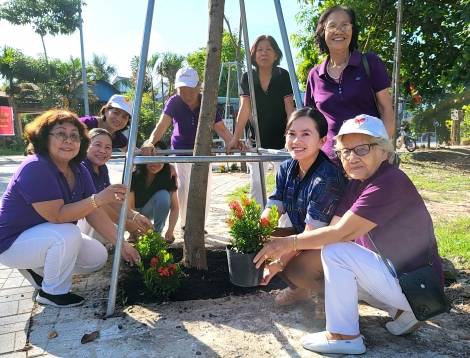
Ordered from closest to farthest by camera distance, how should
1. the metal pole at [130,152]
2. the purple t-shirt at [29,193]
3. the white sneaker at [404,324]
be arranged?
the white sneaker at [404,324] < the metal pole at [130,152] < the purple t-shirt at [29,193]

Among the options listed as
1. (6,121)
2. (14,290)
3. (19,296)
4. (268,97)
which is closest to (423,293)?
(268,97)

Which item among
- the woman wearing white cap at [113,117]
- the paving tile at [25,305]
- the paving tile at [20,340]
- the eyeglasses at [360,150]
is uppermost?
the woman wearing white cap at [113,117]

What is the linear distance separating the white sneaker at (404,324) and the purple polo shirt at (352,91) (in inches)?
41.0

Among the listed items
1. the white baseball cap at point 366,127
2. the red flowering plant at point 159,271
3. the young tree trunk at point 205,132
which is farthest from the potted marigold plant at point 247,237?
the young tree trunk at point 205,132

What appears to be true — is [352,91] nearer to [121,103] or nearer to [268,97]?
[268,97]

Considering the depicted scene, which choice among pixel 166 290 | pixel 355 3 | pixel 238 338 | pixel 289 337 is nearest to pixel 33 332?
pixel 166 290

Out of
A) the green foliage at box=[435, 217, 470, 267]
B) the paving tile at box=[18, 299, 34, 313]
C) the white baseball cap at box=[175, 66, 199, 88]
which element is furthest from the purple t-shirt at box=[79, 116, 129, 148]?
the green foliage at box=[435, 217, 470, 267]

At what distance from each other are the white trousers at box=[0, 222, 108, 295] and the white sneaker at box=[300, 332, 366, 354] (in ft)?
5.28

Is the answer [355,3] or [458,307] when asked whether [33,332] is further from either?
[355,3]

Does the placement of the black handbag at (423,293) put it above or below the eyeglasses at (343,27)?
below

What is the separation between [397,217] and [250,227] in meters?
0.76

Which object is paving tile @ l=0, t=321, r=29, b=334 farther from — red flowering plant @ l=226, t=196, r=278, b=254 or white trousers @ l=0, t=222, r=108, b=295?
red flowering plant @ l=226, t=196, r=278, b=254

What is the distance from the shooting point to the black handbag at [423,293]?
6.13ft

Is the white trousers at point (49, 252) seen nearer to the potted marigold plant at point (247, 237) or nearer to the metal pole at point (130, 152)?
the metal pole at point (130, 152)
